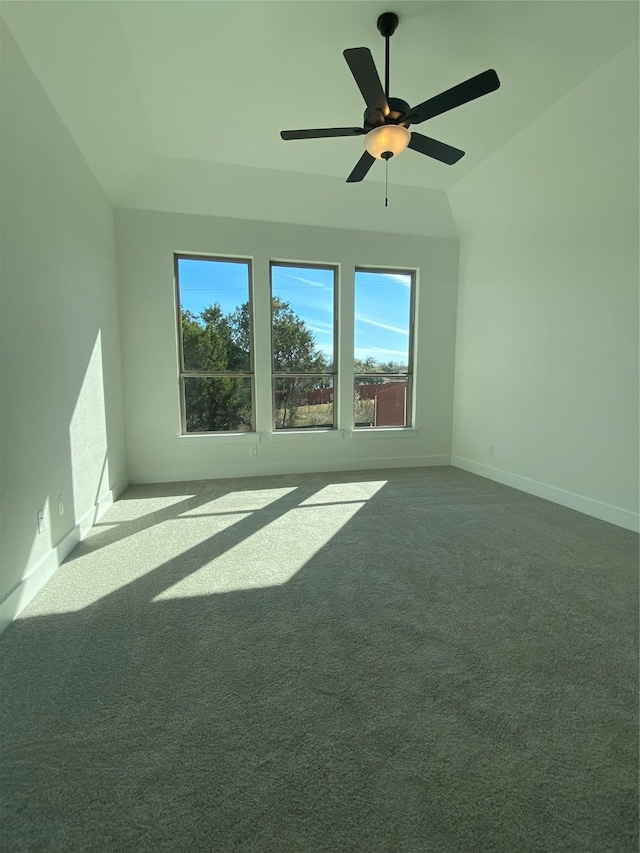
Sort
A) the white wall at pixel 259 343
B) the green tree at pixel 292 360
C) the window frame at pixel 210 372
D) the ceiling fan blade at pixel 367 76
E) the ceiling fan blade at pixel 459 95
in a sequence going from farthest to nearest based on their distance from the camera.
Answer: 1. the green tree at pixel 292 360
2. the window frame at pixel 210 372
3. the white wall at pixel 259 343
4. the ceiling fan blade at pixel 459 95
5. the ceiling fan blade at pixel 367 76

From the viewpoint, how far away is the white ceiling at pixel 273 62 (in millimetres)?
2146

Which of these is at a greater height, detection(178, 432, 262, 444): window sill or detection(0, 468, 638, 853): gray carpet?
detection(178, 432, 262, 444): window sill

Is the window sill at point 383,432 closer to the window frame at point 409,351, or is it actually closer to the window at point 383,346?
the window frame at point 409,351

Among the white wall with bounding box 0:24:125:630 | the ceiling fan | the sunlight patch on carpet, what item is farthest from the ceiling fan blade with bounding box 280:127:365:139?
the sunlight patch on carpet

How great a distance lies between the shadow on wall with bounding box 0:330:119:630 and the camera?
189cm

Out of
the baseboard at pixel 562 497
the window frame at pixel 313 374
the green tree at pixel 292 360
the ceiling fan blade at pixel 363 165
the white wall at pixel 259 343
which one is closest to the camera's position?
the ceiling fan blade at pixel 363 165

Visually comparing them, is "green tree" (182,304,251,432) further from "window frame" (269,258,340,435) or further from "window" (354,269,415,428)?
"window" (354,269,415,428)

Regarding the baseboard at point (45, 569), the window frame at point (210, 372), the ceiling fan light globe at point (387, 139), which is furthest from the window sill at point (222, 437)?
the ceiling fan light globe at point (387, 139)

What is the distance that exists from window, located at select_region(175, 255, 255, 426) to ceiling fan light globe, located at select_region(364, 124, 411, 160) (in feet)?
7.81

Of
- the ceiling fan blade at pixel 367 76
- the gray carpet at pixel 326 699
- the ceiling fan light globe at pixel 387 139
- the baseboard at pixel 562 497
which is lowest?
the gray carpet at pixel 326 699

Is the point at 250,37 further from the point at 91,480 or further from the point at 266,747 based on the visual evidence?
the point at 266,747

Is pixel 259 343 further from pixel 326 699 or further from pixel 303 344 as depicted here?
pixel 326 699

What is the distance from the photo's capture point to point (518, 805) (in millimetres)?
1040

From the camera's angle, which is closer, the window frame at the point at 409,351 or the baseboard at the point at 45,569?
the baseboard at the point at 45,569
